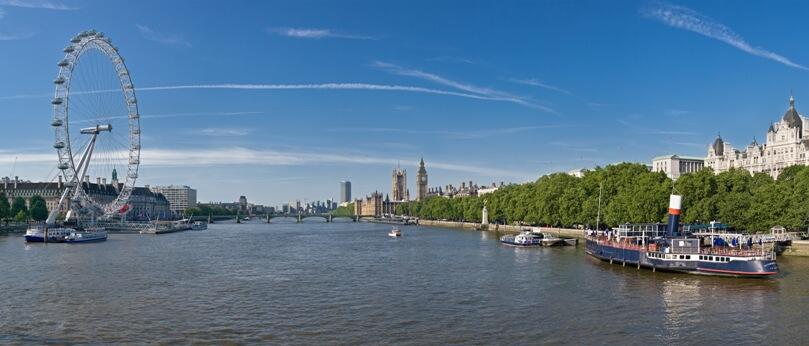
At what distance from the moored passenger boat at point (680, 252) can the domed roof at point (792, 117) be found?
102446 millimetres

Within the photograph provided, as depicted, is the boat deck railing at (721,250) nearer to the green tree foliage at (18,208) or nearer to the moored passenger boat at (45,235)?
the moored passenger boat at (45,235)

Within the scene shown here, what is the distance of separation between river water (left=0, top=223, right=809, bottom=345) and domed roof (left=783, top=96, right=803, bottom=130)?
357 ft

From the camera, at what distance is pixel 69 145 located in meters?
122

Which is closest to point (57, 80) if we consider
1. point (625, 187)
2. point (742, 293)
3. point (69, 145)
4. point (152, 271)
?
point (69, 145)

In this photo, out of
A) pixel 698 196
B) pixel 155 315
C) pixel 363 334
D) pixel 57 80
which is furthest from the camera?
pixel 57 80

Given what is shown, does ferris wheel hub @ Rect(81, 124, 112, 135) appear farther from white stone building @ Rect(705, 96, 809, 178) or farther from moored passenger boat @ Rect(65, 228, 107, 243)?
white stone building @ Rect(705, 96, 809, 178)

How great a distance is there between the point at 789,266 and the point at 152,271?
61.7 meters

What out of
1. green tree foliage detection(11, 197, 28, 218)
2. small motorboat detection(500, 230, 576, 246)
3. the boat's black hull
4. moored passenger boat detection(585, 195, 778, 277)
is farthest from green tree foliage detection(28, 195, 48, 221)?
the boat's black hull

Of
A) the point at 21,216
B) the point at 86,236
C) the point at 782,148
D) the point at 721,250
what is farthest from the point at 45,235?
the point at 782,148

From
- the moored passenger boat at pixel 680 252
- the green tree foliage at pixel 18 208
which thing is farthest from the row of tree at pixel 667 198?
the green tree foliage at pixel 18 208

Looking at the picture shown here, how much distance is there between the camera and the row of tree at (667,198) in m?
83.9

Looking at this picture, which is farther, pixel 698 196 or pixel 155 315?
pixel 698 196

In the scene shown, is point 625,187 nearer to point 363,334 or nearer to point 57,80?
point 363,334

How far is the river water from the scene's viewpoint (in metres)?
35.4
